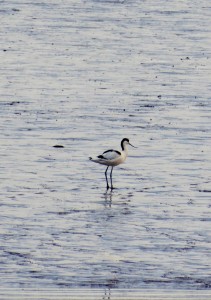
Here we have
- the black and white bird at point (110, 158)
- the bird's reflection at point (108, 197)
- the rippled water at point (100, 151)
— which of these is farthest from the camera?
the black and white bird at point (110, 158)

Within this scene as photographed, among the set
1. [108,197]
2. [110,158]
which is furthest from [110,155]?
[108,197]

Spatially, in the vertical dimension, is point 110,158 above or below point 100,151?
below

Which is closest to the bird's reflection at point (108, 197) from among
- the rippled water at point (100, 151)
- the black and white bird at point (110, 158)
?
the rippled water at point (100, 151)

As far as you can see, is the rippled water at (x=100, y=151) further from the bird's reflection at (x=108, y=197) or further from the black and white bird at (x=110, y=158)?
the black and white bird at (x=110, y=158)

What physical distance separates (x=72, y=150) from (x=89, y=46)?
1826cm

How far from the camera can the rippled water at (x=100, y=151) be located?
17656 millimetres

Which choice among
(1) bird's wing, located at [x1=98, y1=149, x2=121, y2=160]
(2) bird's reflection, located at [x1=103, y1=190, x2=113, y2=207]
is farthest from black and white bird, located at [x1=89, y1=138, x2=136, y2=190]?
(2) bird's reflection, located at [x1=103, y1=190, x2=113, y2=207]

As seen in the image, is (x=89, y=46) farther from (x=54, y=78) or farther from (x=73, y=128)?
(x=73, y=128)

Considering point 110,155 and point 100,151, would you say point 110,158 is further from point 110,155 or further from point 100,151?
point 100,151

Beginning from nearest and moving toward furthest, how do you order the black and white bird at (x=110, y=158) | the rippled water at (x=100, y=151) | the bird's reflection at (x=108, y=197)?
the rippled water at (x=100, y=151) → the bird's reflection at (x=108, y=197) → the black and white bird at (x=110, y=158)

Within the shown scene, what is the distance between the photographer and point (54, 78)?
3709cm

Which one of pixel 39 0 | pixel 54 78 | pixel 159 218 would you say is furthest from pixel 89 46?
pixel 159 218

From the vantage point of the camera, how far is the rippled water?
57.9 ft

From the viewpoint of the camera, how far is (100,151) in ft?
86.3
